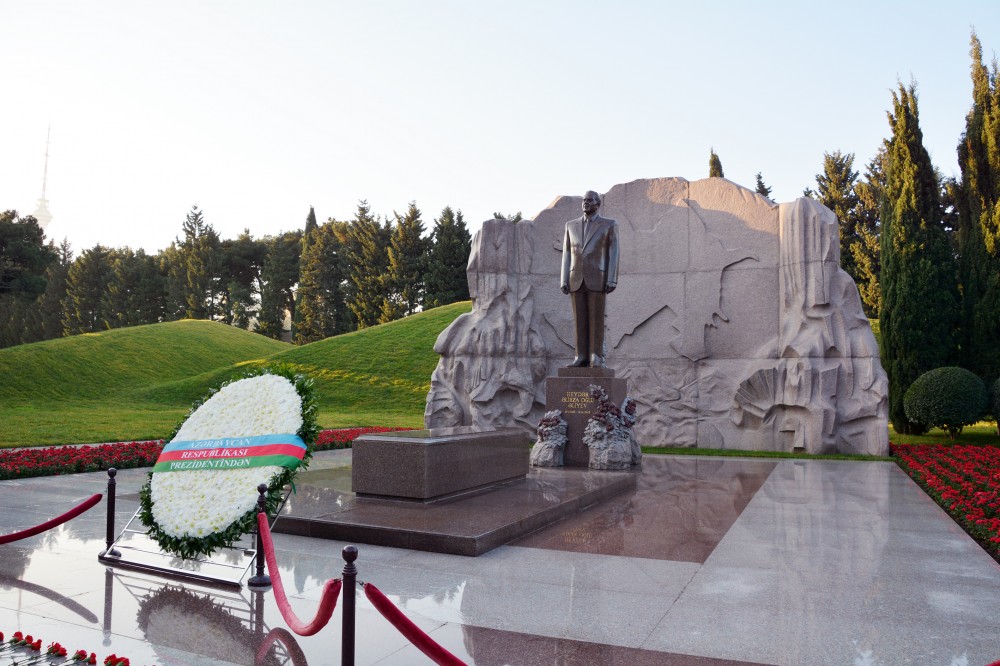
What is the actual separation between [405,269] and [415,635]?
40.9 metres

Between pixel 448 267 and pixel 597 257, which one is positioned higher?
pixel 448 267

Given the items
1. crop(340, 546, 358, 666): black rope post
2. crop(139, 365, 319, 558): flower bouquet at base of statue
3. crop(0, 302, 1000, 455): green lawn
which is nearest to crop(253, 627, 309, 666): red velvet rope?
crop(340, 546, 358, 666): black rope post

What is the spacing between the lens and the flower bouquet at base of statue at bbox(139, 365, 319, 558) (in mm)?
4875

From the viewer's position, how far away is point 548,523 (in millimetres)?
6832

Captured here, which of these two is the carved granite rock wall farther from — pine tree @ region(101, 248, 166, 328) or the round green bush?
pine tree @ region(101, 248, 166, 328)

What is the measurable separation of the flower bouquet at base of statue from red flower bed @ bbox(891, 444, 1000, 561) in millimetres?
5566

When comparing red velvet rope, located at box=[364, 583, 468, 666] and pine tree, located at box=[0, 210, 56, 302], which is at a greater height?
pine tree, located at box=[0, 210, 56, 302]

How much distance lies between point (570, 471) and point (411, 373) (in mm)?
18189

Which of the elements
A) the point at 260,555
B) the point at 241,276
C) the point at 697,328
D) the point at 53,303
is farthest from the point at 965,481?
the point at 53,303

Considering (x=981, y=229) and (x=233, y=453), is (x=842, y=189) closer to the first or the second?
(x=981, y=229)

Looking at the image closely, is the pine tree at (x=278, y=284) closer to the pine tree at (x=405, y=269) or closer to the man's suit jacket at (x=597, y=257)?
the pine tree at (x=405, y=269)

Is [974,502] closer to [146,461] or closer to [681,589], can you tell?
[681,589]

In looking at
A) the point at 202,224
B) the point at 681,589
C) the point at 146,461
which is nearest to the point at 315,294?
the point at 202,224

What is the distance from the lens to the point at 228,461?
17.0 ft
